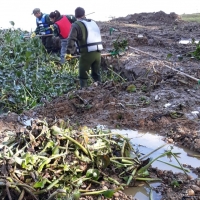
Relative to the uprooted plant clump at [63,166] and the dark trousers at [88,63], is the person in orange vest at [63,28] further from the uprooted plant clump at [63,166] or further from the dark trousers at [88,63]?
the uprooted plant clump at [63,166]

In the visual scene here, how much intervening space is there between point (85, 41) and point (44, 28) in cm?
385

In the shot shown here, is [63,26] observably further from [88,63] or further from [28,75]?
[88,63]

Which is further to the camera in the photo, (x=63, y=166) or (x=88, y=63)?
(x=88, y=63)

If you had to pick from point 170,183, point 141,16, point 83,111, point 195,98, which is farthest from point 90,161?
point 141,16

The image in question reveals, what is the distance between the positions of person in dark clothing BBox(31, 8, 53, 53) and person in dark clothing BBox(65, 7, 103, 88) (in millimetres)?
3472

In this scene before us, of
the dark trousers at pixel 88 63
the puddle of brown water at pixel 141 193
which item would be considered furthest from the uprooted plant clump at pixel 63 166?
the dark trousers at pixel 88 63

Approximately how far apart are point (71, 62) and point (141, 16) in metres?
10.2

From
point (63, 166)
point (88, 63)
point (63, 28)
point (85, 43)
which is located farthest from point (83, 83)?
point (63, 166)

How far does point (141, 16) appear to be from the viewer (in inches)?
704

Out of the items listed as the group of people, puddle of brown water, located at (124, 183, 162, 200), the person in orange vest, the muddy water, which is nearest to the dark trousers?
the group of people

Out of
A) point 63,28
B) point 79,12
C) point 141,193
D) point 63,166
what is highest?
point 79,12

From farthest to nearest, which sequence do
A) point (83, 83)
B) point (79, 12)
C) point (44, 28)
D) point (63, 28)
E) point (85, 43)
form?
point (44, 28) < point (63, 28) < point (83, 83) < point (85, 43) < point (79, 12)

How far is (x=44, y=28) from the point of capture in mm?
10047

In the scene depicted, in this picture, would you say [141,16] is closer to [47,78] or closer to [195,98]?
[47,78]
